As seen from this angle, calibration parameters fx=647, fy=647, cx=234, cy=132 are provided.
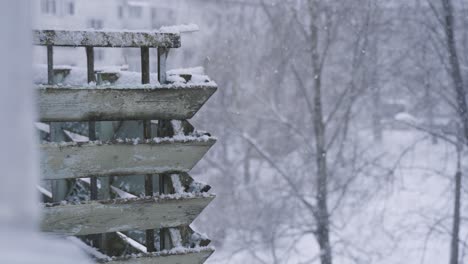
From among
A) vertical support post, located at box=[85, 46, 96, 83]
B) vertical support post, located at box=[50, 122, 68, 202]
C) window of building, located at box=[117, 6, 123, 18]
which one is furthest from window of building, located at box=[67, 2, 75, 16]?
vertical support post, located at box=[85, 46, 96, 83]

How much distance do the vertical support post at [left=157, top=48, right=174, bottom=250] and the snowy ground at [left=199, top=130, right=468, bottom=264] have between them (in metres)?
9.73

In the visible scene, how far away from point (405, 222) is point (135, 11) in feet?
30.2

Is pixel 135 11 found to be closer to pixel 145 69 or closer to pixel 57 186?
pixel 57 186

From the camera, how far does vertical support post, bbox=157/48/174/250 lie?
223 centimetres

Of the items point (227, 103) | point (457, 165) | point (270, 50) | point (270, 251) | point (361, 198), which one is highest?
point (270, 50)

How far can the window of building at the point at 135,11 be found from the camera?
1743cm

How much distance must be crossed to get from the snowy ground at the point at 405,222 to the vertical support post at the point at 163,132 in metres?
9.73

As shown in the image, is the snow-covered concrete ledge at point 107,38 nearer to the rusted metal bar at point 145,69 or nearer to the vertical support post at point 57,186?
the rusted metal bar at point 145,69

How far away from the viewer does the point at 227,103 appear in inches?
570

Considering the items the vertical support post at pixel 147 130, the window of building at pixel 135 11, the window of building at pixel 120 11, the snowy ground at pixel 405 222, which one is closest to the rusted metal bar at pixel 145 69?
the vertical support post at pixel 147 130

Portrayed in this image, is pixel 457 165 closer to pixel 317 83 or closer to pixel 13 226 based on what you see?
pixel 317 83

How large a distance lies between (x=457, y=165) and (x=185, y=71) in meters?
10.2

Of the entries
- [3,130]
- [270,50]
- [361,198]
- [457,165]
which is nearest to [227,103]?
[270,50]

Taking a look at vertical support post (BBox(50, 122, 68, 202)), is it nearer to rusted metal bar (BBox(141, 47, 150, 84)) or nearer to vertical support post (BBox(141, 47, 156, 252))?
vertical support post (BBox(141, 47, 156, 252))
